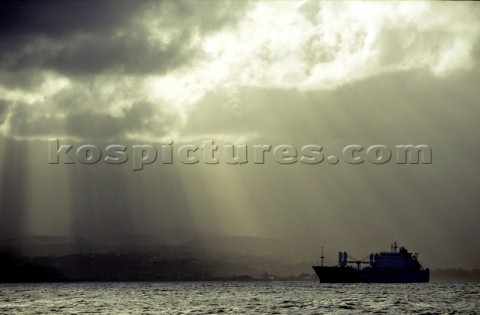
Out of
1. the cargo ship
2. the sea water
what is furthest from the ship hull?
the sea water

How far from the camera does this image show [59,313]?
73188 mm

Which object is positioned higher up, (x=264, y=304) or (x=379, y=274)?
(x=264, y=304)

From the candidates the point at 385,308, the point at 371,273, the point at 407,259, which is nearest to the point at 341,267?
the point at 371,273

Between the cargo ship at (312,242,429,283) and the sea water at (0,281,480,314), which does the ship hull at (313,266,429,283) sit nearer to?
the cargo ship at (312,242,429,283)

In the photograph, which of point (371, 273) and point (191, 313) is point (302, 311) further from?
point (371, 273)

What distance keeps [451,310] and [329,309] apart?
14.5 metres

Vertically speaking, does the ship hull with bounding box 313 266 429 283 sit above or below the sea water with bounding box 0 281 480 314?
below

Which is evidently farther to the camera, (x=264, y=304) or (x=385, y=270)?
(x=385, y=270)

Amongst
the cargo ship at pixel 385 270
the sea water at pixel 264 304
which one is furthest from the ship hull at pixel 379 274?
the sea water at pixel 264 304

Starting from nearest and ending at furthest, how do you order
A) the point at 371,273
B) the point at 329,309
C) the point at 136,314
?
the point at 136,314, the point at 329,309, the point at 371,273

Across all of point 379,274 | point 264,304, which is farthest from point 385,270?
point 264,304

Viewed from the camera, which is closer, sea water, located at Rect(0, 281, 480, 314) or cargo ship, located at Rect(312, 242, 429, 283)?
sea water, located at Rect(0, 281, 480, 314)

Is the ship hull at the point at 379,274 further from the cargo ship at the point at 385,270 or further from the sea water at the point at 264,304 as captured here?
the sea water at the point at 264,304

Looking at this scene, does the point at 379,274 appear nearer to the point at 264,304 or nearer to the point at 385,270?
the point at 385,270
